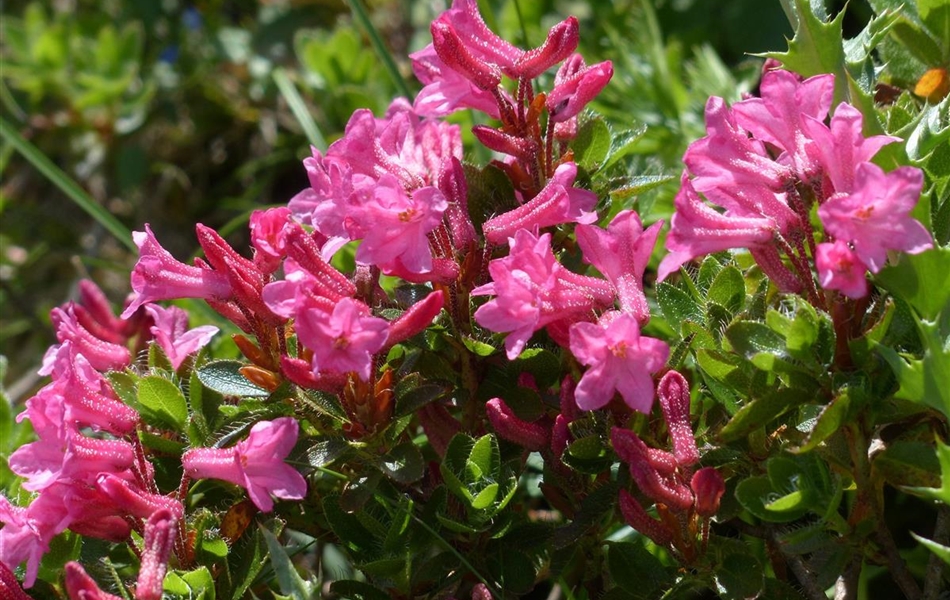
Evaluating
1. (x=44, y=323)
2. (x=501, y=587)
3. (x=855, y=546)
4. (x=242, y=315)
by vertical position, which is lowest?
(x=855, y=546)

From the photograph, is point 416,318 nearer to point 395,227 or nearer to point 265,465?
point 395,227

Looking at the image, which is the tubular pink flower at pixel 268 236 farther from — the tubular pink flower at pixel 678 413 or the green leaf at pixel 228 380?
the tubular pink flower at pixel 678 413

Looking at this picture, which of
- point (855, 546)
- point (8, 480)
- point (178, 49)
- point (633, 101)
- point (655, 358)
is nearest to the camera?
point (655, 358)

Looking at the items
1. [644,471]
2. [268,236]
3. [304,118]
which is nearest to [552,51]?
[268,236]

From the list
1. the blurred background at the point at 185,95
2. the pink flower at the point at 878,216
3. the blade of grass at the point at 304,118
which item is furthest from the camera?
the blurred background at the point at 185,95

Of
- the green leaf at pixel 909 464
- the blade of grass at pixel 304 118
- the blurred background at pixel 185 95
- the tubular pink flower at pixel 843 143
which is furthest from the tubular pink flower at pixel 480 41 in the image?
the blurred background at pixel 185 95

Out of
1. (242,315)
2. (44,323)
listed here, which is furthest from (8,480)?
(44,323)

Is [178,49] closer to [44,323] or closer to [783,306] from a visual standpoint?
[44,323]
